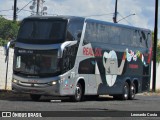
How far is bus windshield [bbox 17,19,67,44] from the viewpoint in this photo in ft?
81.9

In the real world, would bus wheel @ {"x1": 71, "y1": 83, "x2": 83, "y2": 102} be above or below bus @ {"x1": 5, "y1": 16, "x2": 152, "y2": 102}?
below

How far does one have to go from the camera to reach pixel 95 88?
2791 cm

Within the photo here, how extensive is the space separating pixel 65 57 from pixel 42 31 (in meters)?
1.55

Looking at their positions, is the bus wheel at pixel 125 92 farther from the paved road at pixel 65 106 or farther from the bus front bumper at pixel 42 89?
the bus front bumper at pixel 42 89

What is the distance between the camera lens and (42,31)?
82.9 ft

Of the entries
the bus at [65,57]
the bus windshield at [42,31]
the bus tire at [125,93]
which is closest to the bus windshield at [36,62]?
the bus at [65,57]

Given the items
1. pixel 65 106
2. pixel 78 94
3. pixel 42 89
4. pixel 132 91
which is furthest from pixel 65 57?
pixel 132 91

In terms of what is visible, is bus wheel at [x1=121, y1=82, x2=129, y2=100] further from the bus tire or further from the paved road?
the paved road

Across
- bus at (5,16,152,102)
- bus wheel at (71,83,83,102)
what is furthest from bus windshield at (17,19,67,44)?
bus wheel at (71,83,83,102)

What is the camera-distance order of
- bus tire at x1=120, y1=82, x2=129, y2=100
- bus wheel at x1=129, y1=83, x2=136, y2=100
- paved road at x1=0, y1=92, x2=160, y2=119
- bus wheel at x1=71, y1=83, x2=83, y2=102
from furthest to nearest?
bus wheel at x1=129, y1=83, x2=136, y2=100 < bus tire at x1=120, y1=82, x2=129, y2=100 < bus wheel at x1=71, y1=83, x2=83, y2=102 < paved road at x1=0, y1=92, x2=160, y2=119

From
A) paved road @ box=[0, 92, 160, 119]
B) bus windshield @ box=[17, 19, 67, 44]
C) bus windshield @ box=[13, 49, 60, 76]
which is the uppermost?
bus windshield @ box=[17, 19, 67, 44]

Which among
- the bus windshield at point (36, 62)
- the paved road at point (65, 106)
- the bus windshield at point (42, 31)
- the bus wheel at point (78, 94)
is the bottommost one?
the paved road at point (65, 106)

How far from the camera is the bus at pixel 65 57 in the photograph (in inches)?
984

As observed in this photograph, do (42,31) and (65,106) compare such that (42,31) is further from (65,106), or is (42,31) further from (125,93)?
(125,93)
